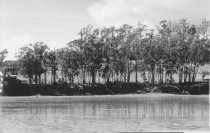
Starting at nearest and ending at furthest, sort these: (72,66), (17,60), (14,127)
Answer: (14,127) → (72,66) → (17,60)

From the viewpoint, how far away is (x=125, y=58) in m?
123

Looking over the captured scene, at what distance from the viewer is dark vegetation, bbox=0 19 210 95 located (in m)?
117

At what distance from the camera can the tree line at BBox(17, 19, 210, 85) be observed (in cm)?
11775

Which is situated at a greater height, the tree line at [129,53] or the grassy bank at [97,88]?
the tree line at [129,53]

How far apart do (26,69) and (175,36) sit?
4259 cm

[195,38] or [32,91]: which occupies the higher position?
[195,38]

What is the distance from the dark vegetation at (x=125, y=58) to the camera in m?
117

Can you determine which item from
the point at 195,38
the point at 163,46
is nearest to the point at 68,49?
the point at 163,46

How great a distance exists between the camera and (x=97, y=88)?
117812mm

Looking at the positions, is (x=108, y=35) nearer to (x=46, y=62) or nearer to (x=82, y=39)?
(x=82, y=39)

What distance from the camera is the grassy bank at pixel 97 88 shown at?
11312 cm

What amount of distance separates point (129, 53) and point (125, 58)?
7.01 feet

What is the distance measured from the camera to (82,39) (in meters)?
126

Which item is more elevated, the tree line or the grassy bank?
the tree line
